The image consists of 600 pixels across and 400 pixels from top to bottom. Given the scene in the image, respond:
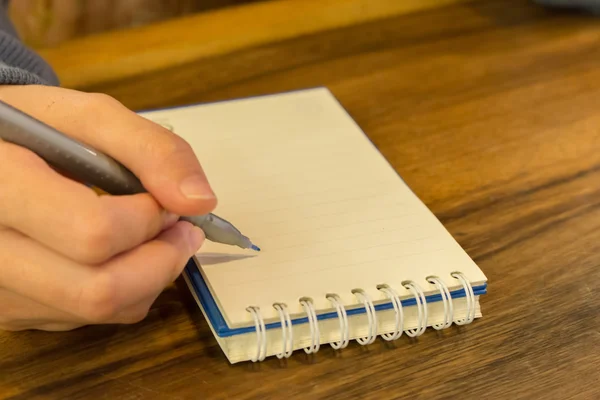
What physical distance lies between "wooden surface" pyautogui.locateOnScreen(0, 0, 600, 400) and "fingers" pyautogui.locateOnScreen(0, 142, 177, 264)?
Result: 0.10 metres

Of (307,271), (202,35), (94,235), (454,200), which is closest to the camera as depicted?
(94,235)

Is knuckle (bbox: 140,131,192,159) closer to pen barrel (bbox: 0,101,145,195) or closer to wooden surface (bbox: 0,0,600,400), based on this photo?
pen barrel (bbox: 0,101,145,195)

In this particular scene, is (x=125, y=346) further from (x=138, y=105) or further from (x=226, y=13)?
(x=226, y=13)

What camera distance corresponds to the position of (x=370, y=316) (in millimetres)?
466

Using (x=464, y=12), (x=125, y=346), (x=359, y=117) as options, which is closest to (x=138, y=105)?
(x=359, y=117)

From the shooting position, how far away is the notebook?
46cm

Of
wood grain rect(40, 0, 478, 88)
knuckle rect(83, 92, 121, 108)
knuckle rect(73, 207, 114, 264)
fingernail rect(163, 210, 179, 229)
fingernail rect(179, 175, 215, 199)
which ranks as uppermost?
knuckle rect(83, 92, 121, 108)

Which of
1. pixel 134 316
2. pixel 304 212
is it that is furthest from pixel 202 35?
pixel 134 316

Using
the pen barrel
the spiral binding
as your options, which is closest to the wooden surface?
the spiral binding

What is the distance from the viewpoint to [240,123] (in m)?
0.69

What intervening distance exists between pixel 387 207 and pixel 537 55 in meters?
0.41

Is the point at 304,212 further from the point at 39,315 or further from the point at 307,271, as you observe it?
the point at 39,315

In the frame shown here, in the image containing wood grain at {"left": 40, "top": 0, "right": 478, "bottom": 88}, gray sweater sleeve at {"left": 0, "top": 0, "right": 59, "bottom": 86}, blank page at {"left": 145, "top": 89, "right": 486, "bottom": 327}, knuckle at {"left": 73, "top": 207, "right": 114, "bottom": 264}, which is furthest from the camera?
wood grain at {"left": 40, "top": 0, "right": 478, "bottom": 88}

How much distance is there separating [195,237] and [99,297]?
0.08 meters
